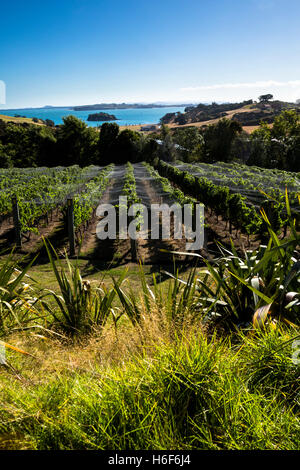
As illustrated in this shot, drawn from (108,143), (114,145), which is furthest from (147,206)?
(108,143)

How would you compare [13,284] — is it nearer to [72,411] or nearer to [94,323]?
[94,323]

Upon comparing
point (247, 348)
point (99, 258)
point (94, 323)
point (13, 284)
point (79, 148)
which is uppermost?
point (79, 148)

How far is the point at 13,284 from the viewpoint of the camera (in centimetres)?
216

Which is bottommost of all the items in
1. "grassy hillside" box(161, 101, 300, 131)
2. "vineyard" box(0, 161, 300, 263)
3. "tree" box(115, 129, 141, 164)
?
"vineyard" box(0, 161, 300, 263)

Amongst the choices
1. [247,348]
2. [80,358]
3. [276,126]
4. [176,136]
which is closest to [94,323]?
[80,358]

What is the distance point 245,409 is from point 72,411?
761 mm

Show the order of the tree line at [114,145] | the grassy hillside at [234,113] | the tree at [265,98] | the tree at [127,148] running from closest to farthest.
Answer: the tree line at [114,145]
the tree at [127,148]
the grassy hillside at [234,113]
the tree at [265,98]

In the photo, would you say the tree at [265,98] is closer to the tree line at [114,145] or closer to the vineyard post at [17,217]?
the tree line at [114,145]

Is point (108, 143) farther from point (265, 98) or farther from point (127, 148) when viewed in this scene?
point (265, 98)

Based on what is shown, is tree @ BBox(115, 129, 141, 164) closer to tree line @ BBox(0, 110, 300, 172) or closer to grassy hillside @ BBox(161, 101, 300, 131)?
tree line @ BBox(0, 110, 300, 172)

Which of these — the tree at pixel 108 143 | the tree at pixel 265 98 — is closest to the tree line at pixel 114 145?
the tree at pixel 108 143

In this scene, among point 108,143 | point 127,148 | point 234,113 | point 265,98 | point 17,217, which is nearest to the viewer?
point 17,217

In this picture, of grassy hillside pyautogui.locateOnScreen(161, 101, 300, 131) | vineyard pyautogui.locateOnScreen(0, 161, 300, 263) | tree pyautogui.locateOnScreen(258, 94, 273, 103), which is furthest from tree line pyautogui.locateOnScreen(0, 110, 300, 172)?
tree pyautogui.locateOnScreen(258, 94, 273, 103)

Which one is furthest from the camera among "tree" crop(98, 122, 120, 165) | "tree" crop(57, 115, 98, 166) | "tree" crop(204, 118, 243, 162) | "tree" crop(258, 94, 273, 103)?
"tree" crop(258, 94, 273, 103)
